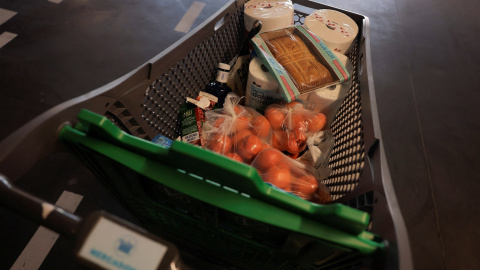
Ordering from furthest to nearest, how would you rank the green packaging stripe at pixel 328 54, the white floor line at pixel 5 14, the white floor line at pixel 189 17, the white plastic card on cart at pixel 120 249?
the white floor line at pixel 189 17
the white floor line at pixel 5 14
the green packaging stripe at pixel 328 54
the white plastic card on cart at pixel 120 249

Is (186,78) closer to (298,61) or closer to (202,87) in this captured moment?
(202,87)

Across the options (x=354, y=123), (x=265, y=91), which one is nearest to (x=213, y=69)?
(x=265, y=91)

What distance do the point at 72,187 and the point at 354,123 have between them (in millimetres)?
1042

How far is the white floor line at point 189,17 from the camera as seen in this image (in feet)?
6.15

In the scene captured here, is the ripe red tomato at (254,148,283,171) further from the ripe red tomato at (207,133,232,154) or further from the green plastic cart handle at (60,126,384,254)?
the green plastic cart handle at (60,126,384,254)

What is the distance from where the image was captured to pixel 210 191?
0.45 m

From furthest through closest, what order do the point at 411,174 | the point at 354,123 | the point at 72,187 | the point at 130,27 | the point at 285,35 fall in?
the point at 130,27, the point at 411,174, the point at 72,187, the point at 285,35, the point at 354,123

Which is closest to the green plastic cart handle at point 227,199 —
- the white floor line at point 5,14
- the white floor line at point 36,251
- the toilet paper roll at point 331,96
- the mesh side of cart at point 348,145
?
the mesh side of cart at point 348,145

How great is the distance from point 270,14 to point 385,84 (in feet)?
3.46

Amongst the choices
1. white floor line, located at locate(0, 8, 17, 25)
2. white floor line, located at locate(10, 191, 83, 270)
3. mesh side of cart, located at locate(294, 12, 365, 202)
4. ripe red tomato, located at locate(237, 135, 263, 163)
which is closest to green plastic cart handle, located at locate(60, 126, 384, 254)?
mesh side of cart, located at locate(294, 12, 365, 202)

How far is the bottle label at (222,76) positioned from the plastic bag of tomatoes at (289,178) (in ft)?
1.01

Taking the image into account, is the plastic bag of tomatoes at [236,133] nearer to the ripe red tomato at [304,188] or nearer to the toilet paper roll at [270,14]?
the ripe red tomato at [304,188]

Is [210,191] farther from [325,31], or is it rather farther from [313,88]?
[325,31]

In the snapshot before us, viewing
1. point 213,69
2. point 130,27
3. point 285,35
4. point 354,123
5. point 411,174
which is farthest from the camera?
point 130,27
